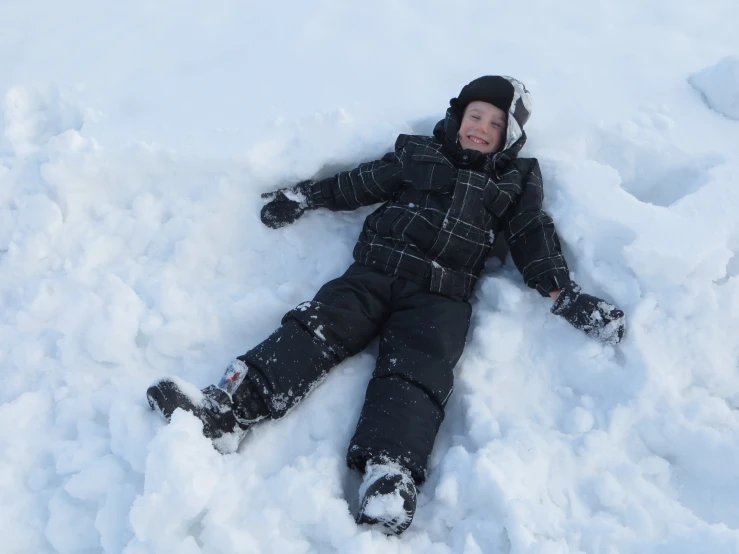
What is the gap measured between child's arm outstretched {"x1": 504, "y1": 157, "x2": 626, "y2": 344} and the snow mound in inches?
40.6

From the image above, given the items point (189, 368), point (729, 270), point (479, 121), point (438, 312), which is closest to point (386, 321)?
point (438, 312)

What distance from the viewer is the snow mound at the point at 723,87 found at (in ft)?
7.94

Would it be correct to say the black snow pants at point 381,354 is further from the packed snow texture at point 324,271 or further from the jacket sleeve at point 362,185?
the jacket sleeve at point 362,185

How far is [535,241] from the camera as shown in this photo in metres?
1.98

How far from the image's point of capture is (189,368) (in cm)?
188

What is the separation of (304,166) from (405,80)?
28.9 inches

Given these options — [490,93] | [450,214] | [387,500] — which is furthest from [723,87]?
[387,500]

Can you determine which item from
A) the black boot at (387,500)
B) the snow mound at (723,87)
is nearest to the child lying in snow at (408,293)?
the black boot at (387,500)

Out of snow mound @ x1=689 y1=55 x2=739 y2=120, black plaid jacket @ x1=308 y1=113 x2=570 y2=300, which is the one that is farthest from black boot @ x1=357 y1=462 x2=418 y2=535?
snow mound @ x1=689 y1=55 x2=739 y2=120

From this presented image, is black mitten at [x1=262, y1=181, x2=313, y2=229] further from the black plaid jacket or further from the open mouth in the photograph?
the open mouth

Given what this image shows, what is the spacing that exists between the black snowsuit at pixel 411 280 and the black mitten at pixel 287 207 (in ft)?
0.17

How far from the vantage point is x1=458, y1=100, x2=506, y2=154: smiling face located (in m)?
2.17

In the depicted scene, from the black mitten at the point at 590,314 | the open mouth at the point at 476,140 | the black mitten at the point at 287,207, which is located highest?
the open mouth at the point at 476,140

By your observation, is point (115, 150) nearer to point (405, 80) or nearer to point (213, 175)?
point (213, 175)
